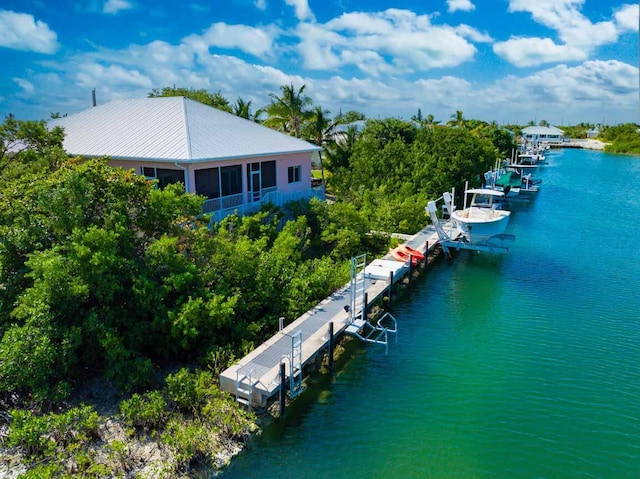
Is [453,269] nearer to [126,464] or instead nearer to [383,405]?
[383,405]

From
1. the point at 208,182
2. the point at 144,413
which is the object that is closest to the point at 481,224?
the point at 208,182

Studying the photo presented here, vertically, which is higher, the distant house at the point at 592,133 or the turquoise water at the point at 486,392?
the distant house at the point at 592,133

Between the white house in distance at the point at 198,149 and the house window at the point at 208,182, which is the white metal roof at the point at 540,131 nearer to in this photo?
the white house in distance at the point at 198,149

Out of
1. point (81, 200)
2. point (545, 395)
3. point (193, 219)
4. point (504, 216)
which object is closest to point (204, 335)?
point (193, 219)

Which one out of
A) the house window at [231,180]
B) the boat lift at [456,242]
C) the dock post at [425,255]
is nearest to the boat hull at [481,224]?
the boat lift at [456,242]

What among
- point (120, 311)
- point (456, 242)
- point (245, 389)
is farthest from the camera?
point (456, 242)

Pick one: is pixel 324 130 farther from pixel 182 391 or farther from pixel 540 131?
pixel 540 131

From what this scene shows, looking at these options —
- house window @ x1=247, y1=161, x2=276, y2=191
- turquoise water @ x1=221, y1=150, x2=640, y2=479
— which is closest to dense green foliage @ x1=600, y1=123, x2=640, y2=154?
turquoise water @ x1=221, y1=150, x2=640, y2=479
